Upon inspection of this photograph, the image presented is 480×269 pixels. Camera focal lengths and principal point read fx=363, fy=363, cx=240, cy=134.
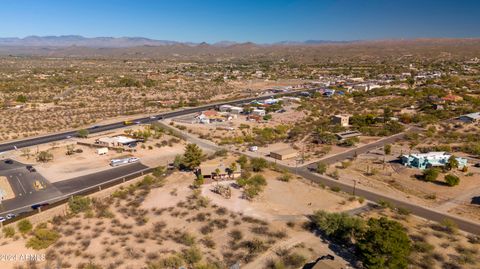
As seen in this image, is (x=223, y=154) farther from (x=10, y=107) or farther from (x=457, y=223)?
(x=10, y=107)

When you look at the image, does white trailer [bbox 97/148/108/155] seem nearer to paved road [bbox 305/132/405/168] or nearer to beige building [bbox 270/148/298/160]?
beige building [bbox 270/148/298/160]

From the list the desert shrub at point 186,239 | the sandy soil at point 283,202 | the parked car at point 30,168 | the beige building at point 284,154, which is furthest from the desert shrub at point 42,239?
the beige building at point 284,154

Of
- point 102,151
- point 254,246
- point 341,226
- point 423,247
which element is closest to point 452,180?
point 423,247

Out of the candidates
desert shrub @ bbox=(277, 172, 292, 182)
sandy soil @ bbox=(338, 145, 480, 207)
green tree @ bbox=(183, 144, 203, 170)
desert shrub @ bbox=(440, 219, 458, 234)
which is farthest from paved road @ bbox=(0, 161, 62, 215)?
desert shrub @ bbox=(440, 219, 458, 234)

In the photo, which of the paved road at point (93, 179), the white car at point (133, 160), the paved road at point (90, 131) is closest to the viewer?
the paved road at point (93, 179)

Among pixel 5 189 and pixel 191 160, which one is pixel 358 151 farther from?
pixel 5 189

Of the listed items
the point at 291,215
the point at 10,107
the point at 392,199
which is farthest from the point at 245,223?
the point at 10,107

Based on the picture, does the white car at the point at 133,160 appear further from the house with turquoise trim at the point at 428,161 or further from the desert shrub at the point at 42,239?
the house with turquoise trim at the point at 428,161
